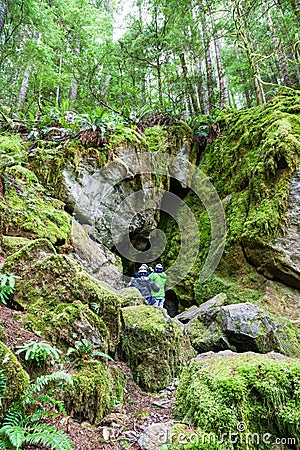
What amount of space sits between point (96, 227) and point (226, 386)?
22.2ft

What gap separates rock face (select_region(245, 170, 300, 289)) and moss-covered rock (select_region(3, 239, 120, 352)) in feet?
16.4

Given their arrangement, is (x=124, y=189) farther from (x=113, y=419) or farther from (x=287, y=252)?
(x=113, y=419)

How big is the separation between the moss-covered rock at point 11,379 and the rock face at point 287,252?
6.65 metres

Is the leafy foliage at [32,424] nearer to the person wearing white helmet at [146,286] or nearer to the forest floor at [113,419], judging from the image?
the forest floor at [113,419]

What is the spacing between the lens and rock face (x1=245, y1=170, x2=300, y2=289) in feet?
24.0

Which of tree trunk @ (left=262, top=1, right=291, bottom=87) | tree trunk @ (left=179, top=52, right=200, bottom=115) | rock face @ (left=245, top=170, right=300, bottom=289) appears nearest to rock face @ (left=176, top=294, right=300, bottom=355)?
rock face @ (left=245, top=170, right=300, bottom=289)

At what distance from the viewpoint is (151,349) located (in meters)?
4.51

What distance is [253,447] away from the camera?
7.41ft

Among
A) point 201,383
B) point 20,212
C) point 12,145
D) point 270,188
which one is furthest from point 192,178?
point 201,383

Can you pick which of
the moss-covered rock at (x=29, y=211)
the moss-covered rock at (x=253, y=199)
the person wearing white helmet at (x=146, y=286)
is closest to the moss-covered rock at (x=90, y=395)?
the moss-covered rock at (x=29, y=211)

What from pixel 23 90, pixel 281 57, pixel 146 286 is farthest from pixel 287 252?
pixel 23 90

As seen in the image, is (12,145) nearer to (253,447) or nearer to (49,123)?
(49,123)

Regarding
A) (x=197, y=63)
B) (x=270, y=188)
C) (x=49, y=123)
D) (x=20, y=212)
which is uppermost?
(x=197, y=63)

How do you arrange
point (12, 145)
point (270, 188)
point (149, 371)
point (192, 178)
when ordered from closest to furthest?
point (149, 371), point (12, 145), point (270, 188), point (192, 178)
